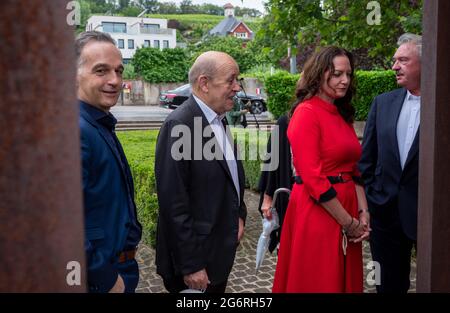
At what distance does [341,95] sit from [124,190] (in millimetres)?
1731

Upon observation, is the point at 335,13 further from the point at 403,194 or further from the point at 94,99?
the point at 94,99

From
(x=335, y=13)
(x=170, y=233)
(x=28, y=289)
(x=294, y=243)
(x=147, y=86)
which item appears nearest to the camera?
(x=28, y=289)

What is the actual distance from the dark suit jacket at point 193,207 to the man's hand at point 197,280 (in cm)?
4

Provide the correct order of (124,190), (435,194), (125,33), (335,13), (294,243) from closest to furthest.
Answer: (435,194) → (124,190) → (294,243) → (335,13) → (125,33)

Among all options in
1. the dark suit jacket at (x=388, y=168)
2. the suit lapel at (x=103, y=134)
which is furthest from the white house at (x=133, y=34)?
the suit lapel at (x=103, y=134)

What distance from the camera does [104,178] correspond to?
197cm

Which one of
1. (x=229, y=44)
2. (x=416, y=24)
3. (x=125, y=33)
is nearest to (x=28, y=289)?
(x=416, y=24)

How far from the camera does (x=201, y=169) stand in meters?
2.68

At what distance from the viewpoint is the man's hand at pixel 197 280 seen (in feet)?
8.55

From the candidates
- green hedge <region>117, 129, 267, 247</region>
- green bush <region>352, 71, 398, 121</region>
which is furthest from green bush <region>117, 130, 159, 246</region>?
green bush <region>352, 71, 398, 121</region>

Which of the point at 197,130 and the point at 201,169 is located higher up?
the point at 197,130

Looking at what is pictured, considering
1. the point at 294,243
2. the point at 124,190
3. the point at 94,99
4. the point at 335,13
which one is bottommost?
the point at 294,243

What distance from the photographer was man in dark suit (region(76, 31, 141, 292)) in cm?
191

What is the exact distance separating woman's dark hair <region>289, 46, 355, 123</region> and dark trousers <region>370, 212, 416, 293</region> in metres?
0.96
